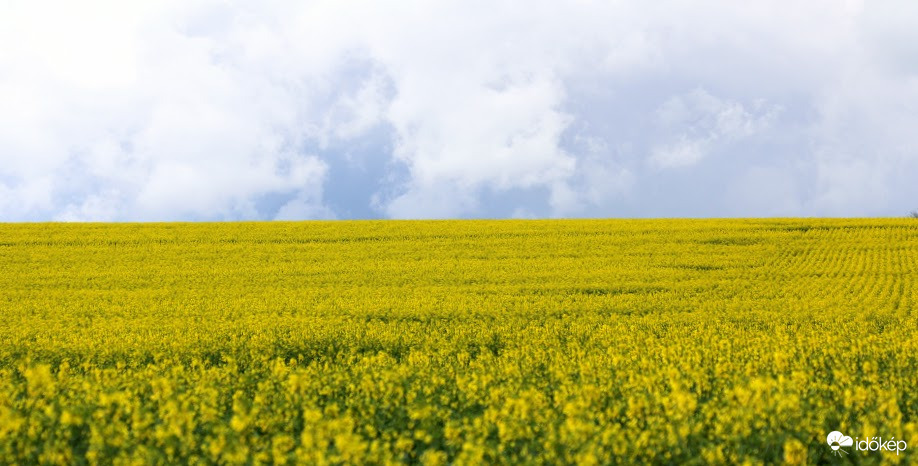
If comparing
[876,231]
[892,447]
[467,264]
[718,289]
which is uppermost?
[876,231]

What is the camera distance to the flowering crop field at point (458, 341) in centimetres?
654

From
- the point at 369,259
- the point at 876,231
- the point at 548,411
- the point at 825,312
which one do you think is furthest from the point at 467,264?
the point at 876,231

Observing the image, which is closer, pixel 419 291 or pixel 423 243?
pixel 419 291

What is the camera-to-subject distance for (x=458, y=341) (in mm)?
14289

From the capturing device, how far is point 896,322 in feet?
56.5

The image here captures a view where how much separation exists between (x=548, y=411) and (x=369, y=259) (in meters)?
20.6

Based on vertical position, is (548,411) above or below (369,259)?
below

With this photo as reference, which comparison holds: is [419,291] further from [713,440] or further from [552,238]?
[713,440]

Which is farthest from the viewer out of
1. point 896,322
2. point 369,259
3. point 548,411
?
point 369,259

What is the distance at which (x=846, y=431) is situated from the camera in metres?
7.27

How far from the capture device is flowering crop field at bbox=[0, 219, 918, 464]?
257 inches

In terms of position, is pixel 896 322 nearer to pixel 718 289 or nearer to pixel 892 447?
pixel 718 289

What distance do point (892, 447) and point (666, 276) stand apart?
17360mm

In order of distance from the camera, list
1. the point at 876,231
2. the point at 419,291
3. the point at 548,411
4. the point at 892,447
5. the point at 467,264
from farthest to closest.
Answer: the point at 876,231
the point at 467,264
the point at 419,291
the point at 548,411
the point at 892,447
